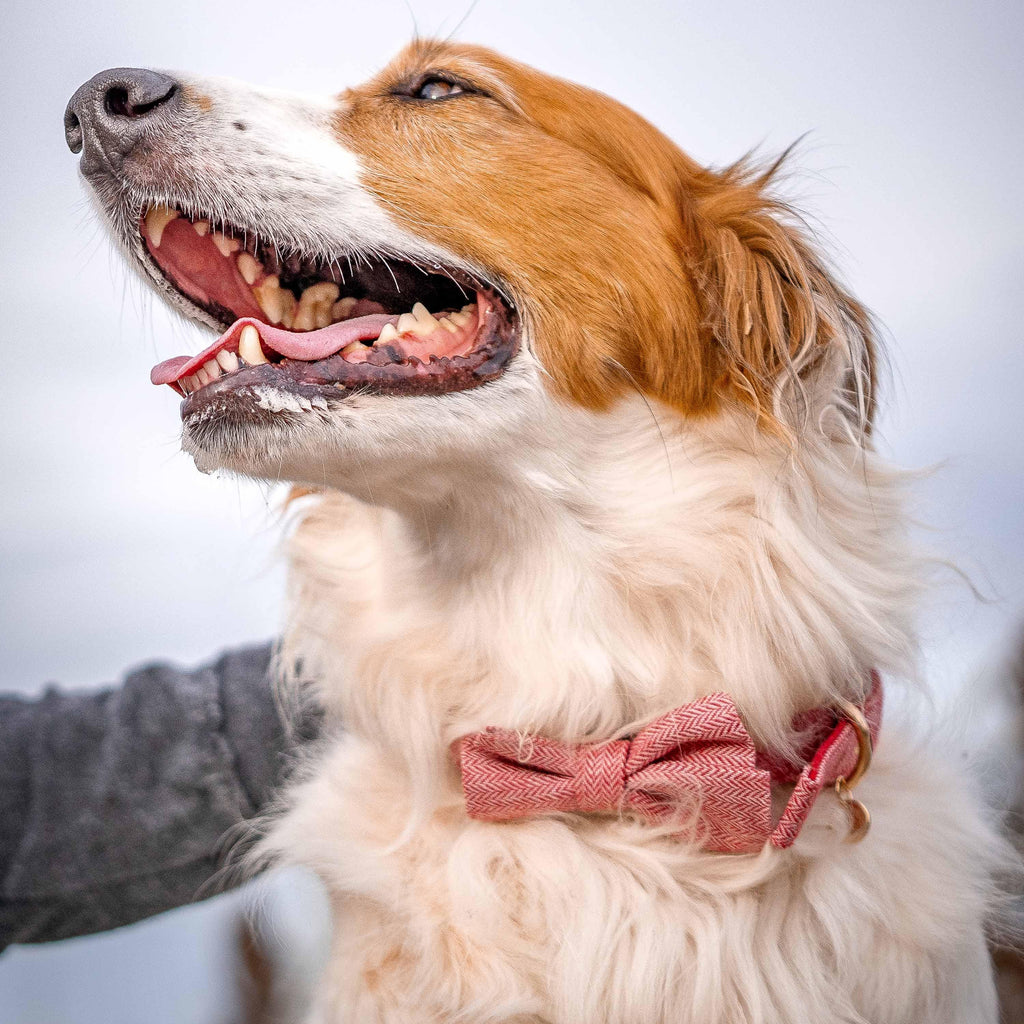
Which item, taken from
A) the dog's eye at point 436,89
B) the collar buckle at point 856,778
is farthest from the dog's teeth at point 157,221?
the collar buckle at point 856,778

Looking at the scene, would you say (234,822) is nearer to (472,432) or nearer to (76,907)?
(76,907)

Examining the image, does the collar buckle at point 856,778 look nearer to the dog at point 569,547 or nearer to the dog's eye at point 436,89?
the dog at point 569,547

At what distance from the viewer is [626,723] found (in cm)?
118

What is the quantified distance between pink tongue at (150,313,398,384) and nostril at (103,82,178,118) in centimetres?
28

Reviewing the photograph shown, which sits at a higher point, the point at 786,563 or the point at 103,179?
the point at 103,179

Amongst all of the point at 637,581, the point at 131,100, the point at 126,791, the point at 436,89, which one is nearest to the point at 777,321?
the point at 637,581

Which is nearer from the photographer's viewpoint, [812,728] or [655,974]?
[655,974]

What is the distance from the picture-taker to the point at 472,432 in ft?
3.65

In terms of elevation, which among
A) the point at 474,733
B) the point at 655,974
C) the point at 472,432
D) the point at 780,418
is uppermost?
the point at 472,432

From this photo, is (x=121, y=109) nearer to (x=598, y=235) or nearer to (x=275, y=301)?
(x=275, y=301)

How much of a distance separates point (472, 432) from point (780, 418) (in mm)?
385

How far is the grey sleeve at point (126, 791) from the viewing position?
1543mm

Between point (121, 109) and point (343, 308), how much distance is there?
34cm

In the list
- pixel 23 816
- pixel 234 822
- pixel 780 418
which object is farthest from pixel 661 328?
pixel 23 816
